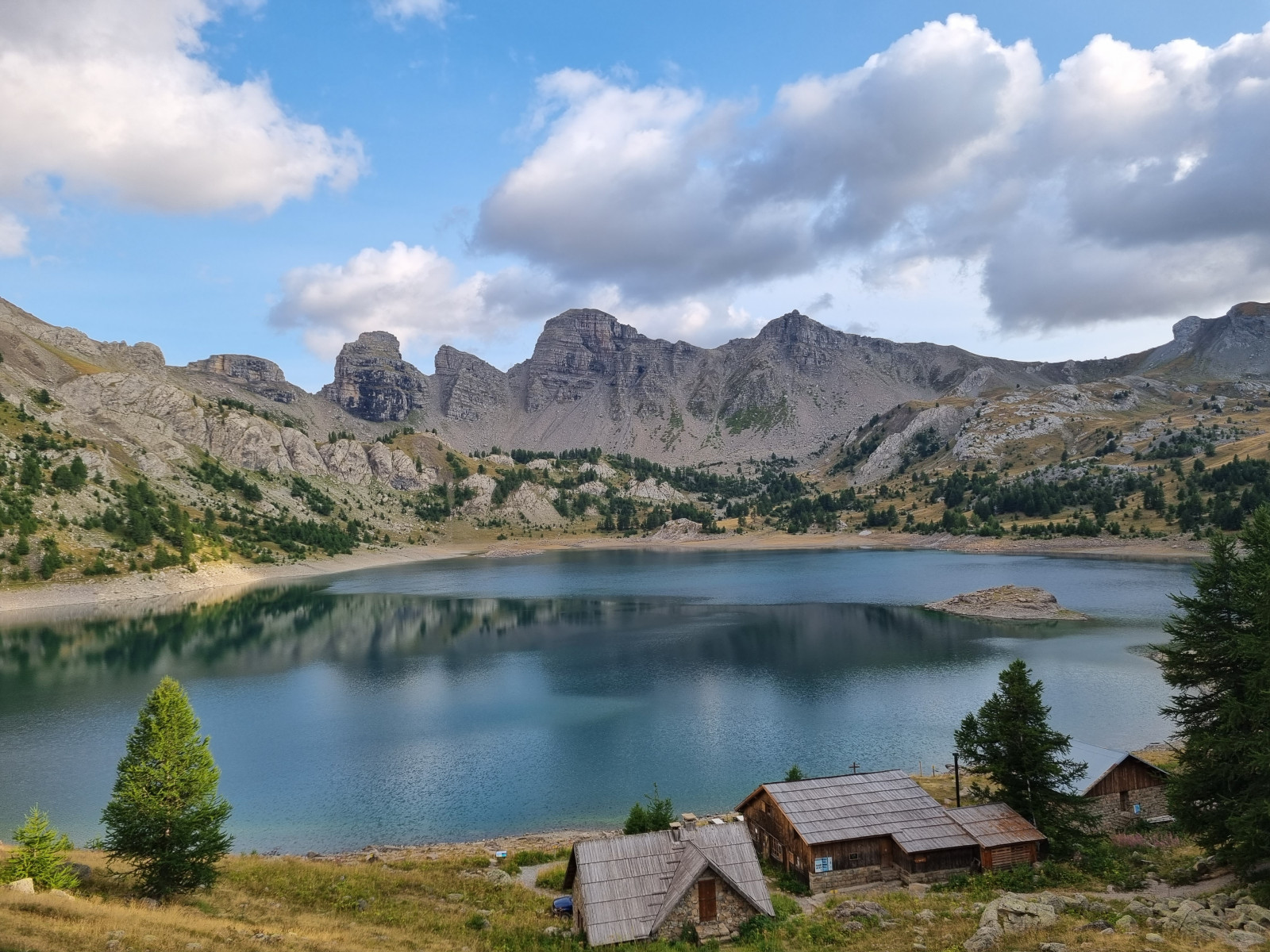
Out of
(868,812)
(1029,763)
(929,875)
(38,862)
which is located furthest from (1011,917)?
(38,862)

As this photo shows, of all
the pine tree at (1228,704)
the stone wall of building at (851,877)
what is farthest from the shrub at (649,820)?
the pine tree at (1228,704)

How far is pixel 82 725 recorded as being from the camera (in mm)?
54469

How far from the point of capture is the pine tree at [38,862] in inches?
793

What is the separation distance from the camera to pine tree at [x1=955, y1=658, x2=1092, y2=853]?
2903 centimetres

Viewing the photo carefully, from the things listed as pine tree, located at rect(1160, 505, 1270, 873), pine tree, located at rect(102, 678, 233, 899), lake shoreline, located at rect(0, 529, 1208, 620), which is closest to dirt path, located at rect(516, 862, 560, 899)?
pine tree, located at rect(102, 678, 233, 899)

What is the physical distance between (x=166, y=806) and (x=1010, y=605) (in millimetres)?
92775

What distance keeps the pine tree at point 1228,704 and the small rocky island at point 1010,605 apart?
6671 cm

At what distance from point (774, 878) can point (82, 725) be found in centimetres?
5349

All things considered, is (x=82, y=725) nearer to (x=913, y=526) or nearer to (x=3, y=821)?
(x=3, y=821)

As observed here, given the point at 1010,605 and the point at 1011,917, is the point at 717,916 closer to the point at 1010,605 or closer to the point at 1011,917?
the point at 1011,917

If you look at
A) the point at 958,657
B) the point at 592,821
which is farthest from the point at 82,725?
the point at 958,657

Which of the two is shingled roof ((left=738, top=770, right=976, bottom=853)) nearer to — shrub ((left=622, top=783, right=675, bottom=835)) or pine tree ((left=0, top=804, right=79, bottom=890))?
shrub ((left=622, top=783, right=675, bottom=835))

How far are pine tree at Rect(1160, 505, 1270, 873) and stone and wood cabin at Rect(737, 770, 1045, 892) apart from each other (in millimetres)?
6162

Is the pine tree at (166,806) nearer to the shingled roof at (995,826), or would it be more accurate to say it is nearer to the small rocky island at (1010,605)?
the shingled roof at (995,826)
